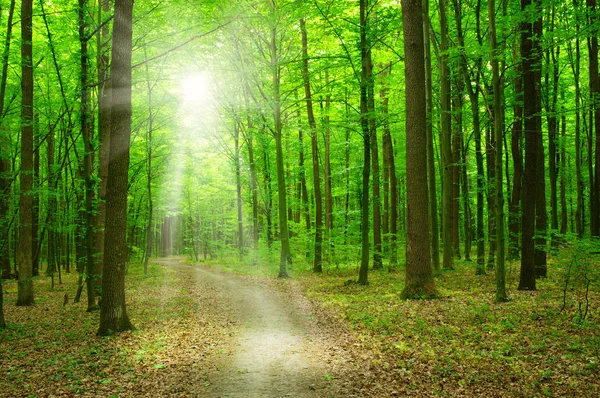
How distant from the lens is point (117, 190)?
8.72m

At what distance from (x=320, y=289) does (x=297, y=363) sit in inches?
302

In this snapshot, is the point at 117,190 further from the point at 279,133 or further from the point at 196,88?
the point at 196,88

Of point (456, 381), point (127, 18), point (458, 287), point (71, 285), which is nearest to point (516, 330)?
point (456, 381)

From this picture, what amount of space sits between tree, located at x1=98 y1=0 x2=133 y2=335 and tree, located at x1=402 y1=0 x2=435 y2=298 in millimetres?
7378

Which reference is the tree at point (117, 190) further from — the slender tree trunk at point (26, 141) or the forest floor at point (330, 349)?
the slender tree trunk at point (26, 141)

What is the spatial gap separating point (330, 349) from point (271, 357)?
3.86 feet

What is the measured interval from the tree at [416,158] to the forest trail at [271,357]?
3330 mm

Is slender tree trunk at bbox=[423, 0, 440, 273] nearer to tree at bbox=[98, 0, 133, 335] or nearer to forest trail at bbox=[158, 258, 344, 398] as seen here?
forest trail at bbox=[158, 258, 344, 398]

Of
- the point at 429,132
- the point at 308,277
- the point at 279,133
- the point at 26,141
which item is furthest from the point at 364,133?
the point at 26,141

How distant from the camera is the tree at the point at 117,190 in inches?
340

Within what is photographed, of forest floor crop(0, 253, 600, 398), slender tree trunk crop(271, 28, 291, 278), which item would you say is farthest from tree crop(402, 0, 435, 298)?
slender tree trunk crop(271, 28, 291, 278)

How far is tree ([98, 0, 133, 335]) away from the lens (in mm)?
8641

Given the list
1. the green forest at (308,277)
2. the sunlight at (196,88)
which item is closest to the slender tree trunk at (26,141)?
the green forest at (308,277)

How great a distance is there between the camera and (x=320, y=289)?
46.2 feet
